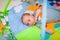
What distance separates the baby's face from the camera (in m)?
0.77

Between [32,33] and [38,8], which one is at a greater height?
[38,8]

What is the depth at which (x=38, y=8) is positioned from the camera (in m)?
0.77

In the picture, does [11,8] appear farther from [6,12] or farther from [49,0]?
[49,0]

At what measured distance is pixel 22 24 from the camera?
A: 772mm

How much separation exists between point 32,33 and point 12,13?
0.16 m

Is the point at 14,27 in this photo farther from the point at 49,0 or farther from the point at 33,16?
the point at 49,0

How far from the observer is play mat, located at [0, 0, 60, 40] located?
75 centimetres

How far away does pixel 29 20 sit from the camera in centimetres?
77

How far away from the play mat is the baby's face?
2 centimetres

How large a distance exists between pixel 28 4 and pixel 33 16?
8cm

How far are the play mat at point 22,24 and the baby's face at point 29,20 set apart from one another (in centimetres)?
2

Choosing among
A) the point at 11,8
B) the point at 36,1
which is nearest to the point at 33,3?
the point at 36,1

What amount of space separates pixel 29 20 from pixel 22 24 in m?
0.04

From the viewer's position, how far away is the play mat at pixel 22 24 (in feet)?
2.46
